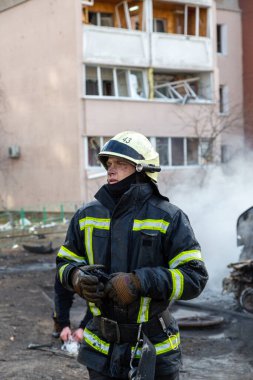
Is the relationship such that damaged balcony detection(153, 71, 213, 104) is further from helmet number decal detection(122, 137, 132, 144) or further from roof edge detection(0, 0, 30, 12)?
helmet number decal detection(122, 137, 132, 144)

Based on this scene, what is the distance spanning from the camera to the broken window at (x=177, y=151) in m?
28.8

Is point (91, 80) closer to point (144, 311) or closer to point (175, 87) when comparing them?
point (175, 87)

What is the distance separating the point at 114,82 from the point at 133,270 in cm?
2463

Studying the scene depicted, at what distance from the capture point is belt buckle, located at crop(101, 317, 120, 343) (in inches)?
129

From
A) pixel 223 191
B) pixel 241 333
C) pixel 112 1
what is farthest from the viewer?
pixel 112 1

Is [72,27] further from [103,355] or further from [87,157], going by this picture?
[103,355]

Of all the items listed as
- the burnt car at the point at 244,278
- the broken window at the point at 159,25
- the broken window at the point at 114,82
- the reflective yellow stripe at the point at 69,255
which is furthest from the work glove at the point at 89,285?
the broken window at the point at 159,25

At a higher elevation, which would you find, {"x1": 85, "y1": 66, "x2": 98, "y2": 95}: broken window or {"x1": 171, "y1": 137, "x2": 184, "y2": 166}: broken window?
{"x1": 85, "y1": 66, "x2": 98, "y2": 95}: broken window

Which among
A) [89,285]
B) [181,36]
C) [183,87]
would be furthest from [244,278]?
[183,87]

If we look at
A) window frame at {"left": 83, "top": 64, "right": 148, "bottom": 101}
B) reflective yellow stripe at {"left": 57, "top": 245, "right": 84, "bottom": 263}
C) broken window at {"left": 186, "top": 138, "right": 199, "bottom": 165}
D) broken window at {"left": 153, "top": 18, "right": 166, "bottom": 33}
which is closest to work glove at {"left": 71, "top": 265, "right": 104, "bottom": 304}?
reflective yellow stripe at {"left": 57, "top": 245, "right": 84, "bottom": 263}

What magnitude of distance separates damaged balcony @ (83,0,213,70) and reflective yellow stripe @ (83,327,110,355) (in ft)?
76.5

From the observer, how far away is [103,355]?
3334 millimetres

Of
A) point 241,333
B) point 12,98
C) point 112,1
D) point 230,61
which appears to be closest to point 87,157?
point 12,98

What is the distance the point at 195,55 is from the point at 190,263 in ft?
89.0
